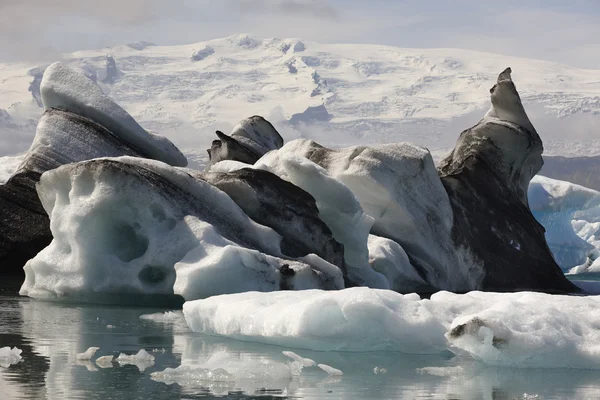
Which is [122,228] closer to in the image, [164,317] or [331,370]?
[164,317]

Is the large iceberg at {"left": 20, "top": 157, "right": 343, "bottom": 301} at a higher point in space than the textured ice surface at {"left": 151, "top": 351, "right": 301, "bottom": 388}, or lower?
higher

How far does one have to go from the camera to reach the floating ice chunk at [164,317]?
13859mm

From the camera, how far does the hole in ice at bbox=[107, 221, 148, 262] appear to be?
52.5ft

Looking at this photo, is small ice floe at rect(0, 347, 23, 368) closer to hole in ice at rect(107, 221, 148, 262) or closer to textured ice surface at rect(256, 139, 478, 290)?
hole in ice at rect(107, 221, 148, 262)

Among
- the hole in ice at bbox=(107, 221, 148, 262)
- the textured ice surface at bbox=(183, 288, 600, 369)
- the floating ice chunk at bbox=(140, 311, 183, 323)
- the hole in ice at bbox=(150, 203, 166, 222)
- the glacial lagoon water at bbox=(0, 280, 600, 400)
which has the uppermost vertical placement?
the hole in ice at bbox=(150, 203, 166, 222)

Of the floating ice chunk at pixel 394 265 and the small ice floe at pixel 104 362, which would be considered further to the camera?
the floating ice chunk at pixel 394 265

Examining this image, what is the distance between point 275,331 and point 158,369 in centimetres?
156

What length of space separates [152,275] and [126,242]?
2.28 ft

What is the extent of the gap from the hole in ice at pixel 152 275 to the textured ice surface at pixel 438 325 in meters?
4.54

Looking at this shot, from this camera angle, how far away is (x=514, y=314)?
10.1 m

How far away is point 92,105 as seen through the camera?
22.9 m

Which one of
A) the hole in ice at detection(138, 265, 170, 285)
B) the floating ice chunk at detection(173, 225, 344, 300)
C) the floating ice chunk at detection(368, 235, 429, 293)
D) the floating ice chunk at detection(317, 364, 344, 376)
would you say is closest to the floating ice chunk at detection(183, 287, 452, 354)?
the floating ice chunk at detection(317, 364, 344, 376)

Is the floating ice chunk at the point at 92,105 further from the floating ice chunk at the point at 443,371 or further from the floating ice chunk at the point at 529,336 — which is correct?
the floating ice chunk at the point at 443,371

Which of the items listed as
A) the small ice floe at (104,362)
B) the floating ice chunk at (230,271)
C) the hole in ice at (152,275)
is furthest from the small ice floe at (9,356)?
the hole in ice at (152,275)
